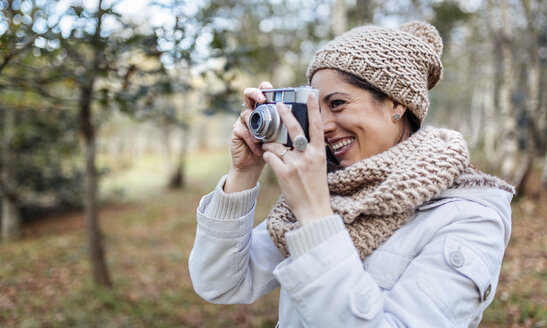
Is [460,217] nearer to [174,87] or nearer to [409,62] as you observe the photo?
[409,62]

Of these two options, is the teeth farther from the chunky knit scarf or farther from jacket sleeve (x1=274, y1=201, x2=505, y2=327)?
jacket sleeve (x1=274, y1=201, x2=505, y2=327)

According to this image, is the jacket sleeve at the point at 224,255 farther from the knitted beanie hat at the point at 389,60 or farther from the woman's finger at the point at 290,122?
the knitted beanie hat at the point at 389,60

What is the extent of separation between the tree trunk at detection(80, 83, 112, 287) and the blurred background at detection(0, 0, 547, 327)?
16 mm

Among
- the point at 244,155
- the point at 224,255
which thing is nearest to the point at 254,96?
the point at 244,155

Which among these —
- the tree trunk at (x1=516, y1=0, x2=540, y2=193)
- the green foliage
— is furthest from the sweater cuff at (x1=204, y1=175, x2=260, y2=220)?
the green foliage

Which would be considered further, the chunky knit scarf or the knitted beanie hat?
the knitted beanie hat

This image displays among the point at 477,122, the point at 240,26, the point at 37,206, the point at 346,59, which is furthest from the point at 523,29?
the point at 37,206

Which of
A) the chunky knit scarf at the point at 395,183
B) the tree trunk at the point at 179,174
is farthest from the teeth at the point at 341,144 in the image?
the tree trunk at the point at 179,174

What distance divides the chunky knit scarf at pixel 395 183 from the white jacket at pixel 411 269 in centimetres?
5

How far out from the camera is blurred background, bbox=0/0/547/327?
108 inches

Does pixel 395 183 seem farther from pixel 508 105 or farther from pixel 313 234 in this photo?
pixel 508 105

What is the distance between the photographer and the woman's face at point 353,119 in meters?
1.33

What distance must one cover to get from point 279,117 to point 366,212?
1.42ft

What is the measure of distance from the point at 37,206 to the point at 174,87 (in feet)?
26.6
